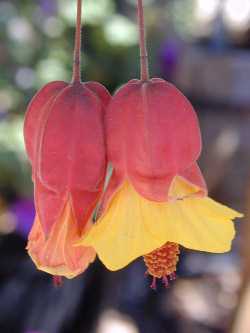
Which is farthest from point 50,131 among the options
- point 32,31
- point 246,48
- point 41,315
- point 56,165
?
point 246,48

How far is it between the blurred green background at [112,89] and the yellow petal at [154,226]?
34.8 inches

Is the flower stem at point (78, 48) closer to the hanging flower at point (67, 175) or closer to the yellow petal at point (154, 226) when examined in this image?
the hanging flower at point (67, 175)

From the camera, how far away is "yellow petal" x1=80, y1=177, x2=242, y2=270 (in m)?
0.75

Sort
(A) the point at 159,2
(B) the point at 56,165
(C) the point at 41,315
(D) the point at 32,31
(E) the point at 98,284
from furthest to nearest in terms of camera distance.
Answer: (A) the point at 159,2, (D) the point at 32,31, (E) the point at 98,284, (C) the point at 41,315, (B) the point at 56,165

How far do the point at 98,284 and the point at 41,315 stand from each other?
30cm

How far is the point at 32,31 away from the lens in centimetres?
297

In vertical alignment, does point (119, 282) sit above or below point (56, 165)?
below

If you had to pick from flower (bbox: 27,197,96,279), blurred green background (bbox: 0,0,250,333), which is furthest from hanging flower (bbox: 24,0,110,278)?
blurred green background (bbox: 0,0,250,333)

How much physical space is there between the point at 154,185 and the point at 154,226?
4cm

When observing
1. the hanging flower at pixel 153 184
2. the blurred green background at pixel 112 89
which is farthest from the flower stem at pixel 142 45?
the blurred green background at pixel 112 89

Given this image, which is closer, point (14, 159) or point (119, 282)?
point (14, 159)

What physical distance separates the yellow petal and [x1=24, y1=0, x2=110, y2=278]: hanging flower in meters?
0.03

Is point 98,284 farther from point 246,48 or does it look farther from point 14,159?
point 246,48

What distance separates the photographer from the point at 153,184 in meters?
0.77
